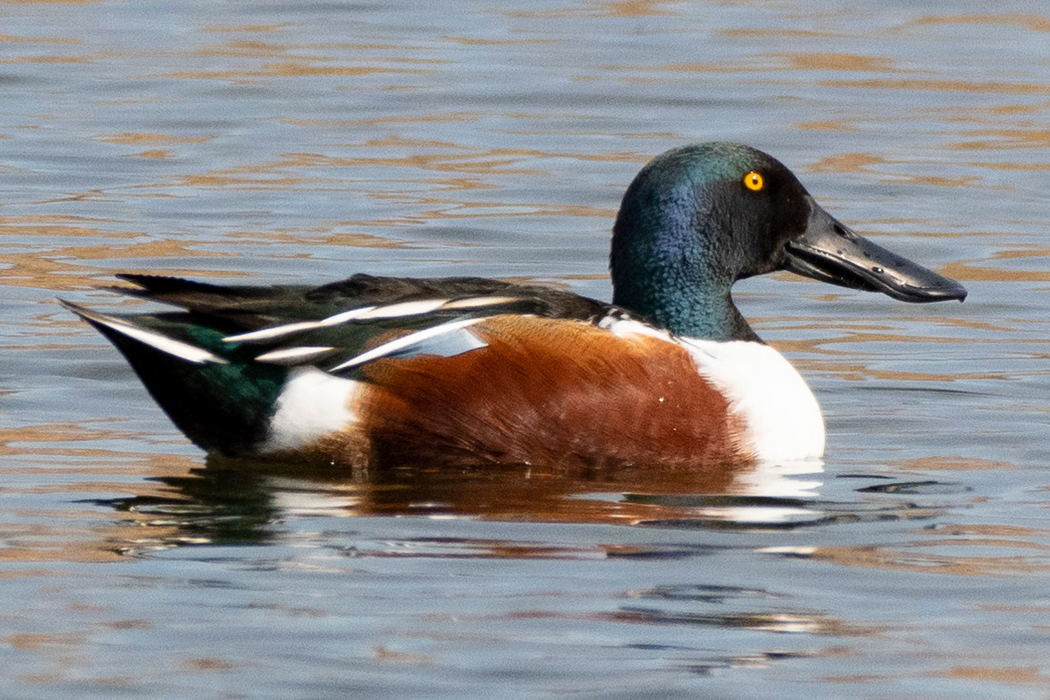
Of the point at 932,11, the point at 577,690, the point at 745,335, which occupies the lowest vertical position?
the point at 577,690

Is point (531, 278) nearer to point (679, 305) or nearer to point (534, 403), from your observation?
point (679, 305)

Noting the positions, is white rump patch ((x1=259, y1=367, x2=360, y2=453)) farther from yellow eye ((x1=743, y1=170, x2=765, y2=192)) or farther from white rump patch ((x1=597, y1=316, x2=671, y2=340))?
yellow eye ((x1=743, y1=170, x2=765, y2=192))

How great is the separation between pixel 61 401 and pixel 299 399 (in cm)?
134

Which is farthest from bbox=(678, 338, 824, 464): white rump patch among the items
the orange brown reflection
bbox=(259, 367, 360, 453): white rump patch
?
the orange brown reflection

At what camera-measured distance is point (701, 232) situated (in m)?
6.79

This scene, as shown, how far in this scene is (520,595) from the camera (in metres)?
5.08

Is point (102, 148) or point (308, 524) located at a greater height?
point (102, 148)

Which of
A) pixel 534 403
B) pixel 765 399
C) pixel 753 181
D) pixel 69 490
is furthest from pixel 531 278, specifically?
pixel 69 490

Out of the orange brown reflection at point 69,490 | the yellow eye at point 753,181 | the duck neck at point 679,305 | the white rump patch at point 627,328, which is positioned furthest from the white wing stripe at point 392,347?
the yellow eye at point 753,181

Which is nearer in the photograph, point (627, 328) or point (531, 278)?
point (627, 328)

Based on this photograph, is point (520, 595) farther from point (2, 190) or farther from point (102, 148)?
point (102, 148)

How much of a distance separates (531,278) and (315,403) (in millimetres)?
3149

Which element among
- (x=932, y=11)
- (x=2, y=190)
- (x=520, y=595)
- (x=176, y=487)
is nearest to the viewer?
(x=520, y=595)

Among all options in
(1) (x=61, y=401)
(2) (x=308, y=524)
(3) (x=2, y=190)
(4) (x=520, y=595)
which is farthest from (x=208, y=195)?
(4) (x=520, y=595)
